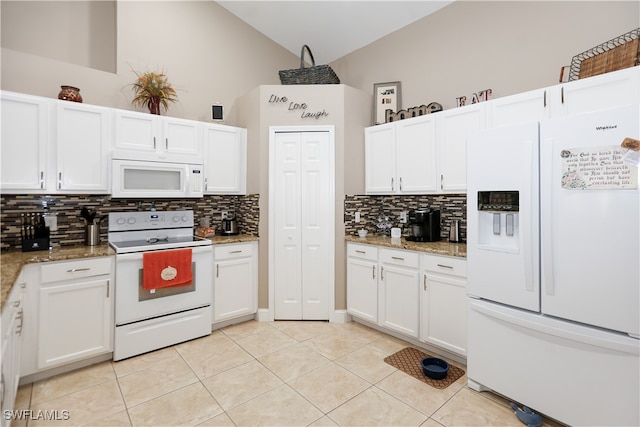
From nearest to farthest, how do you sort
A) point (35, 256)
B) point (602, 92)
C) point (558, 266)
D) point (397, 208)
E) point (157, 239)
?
1. point (558, 266)
2. point (602, 92)
3. point (35, 256)
4. point (157, 239)
5. point (397, 208)

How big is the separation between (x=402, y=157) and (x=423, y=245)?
3.21 ft

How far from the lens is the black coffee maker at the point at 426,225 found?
3.17m

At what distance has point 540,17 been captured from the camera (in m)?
2.84

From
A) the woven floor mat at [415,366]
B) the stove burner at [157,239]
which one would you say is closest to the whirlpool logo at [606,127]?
the woven floor mat at [415,366]

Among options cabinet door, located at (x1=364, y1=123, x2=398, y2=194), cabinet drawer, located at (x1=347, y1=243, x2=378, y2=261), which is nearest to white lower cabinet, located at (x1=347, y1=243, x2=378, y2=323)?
cabinet drawer, located at (x1=347, y1=243, x2=378, y2=261)

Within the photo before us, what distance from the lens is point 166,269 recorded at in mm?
2855

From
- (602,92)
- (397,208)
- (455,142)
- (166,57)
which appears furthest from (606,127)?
(166,57)

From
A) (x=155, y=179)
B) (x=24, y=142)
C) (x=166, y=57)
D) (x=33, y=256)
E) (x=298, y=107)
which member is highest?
(x=166, y=57)

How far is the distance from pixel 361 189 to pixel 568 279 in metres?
2.19

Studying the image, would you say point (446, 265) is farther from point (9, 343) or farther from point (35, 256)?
point (35, 256)

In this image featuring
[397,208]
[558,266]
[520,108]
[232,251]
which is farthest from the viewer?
[397,208]

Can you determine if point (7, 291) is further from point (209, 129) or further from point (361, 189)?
point (361, 189)

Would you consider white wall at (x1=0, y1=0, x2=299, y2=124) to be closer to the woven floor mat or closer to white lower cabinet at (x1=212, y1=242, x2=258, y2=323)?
white lower cabinet at (x1=212, y1=242, x2=258, y2=323)

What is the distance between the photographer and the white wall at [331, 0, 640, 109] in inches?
103
